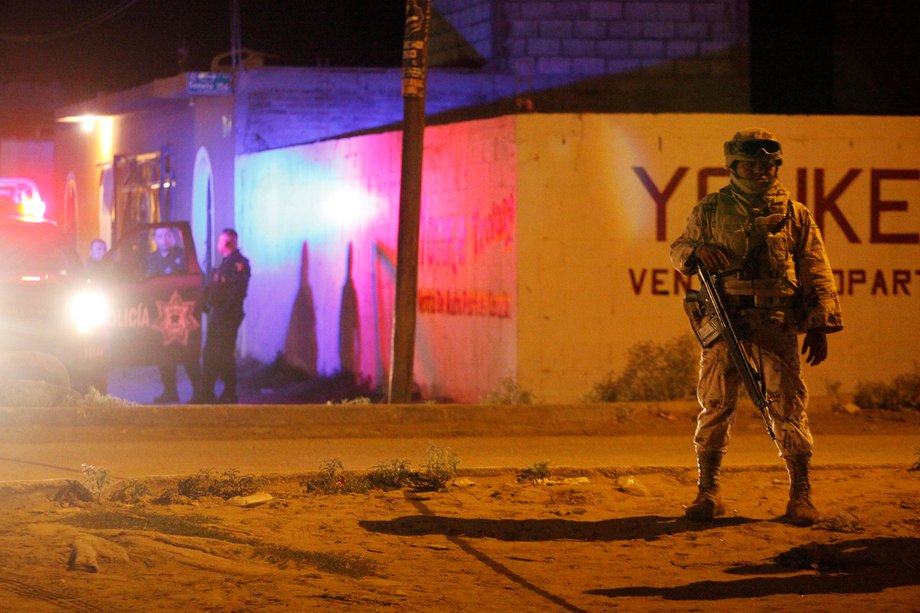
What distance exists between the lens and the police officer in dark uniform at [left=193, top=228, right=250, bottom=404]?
601 inches

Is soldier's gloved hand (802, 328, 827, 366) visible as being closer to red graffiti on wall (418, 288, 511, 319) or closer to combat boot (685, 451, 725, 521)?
combat boot (685, 451, 725, 521)

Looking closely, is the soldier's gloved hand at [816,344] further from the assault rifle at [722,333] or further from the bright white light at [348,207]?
the bright white light at [348,207]

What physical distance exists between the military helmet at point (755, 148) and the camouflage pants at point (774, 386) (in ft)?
2.97

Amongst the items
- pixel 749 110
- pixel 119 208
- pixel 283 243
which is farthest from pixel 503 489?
pixel 119 208

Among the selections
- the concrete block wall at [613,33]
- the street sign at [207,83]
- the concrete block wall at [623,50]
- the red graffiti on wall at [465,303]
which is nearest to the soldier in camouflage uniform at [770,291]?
the red graffiti on wall at [465,303]

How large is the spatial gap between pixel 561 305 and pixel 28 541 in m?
7.01

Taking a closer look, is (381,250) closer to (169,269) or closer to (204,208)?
(169,269)

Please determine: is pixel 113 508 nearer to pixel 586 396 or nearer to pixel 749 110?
pixel 586 396

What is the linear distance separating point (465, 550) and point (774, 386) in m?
1.88

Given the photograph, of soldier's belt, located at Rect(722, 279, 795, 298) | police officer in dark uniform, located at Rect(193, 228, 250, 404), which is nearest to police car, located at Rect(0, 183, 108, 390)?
police officer in dark uniform, located at Rect(193, 228, 250, 404)

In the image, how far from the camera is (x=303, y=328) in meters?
18.9

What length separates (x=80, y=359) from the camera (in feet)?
41.6

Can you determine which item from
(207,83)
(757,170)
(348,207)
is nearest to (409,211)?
(348,207)

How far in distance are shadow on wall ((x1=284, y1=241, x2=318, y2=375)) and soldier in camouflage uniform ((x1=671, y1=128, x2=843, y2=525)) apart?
11216 millimetres
